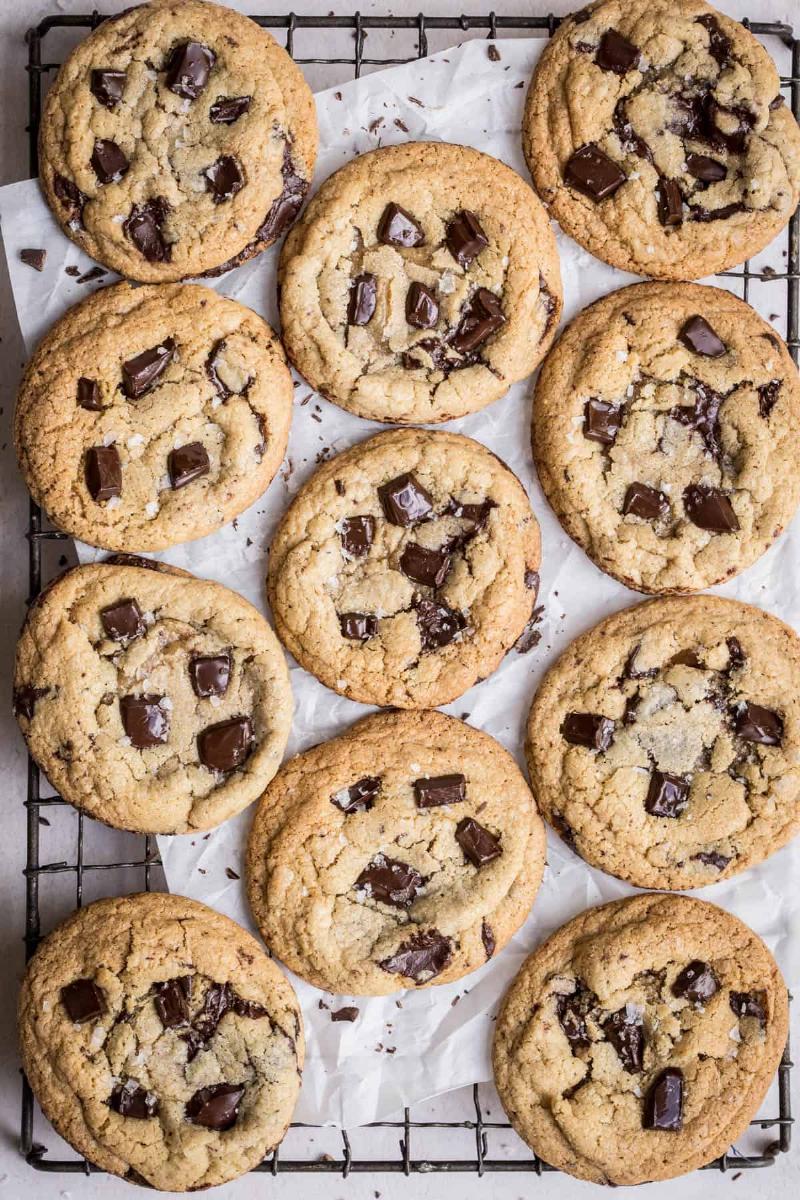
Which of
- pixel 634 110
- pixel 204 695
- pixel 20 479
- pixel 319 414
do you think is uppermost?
pixel 634 110

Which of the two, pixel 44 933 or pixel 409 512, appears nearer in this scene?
pixel 409 512

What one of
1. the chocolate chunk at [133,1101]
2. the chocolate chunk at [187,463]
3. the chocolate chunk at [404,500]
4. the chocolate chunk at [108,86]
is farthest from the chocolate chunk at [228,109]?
the chocolate chunk at [133,1101]

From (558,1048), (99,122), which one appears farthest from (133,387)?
(558,1048)

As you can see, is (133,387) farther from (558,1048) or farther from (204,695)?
(558,1048)

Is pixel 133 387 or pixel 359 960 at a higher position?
pixel 133 387

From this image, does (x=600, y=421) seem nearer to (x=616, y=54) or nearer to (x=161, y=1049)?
(x=616, y=54)

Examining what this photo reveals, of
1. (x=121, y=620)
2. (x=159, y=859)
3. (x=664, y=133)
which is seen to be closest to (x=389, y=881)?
(x=159, y=859)

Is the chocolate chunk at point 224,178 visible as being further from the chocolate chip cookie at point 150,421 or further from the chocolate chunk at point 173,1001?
the chocolate chunk at point 173,1001
